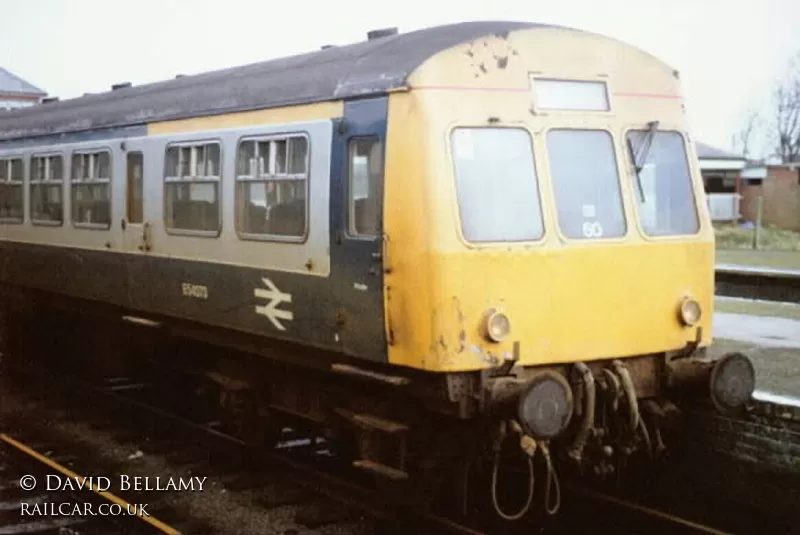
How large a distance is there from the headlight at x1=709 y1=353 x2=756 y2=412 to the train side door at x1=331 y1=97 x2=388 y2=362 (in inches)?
90.2

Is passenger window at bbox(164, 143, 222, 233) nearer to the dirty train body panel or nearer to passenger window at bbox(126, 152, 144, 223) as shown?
the dirty train body panel

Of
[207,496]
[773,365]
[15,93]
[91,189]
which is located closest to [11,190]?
[91,189]

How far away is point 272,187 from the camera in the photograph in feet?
26.2

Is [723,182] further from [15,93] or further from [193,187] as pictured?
[193,187]

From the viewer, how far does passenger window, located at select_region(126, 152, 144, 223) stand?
9.91m

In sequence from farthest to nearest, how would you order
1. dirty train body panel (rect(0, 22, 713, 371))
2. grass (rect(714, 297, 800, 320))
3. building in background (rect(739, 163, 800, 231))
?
building in background (rect(739, 163, 800, 231))
grass (rect(714, 297, 800, 320))
dirty train body panel (rect(0, 22, 713, 371))

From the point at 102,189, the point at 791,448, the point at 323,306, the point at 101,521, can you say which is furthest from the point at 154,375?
the point at 791,448

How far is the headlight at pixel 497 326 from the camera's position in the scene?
21.5 feet

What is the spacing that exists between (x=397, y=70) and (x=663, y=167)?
2112 millimetres

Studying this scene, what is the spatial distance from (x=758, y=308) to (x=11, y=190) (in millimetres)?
9987

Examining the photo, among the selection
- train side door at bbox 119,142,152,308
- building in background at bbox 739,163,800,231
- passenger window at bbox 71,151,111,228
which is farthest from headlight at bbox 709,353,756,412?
building in background at bbox 739,163,800,231

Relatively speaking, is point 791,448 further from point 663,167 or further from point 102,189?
point 102,189

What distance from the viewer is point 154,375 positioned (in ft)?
39.4

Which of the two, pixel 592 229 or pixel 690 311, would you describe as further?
pixel 690 311
